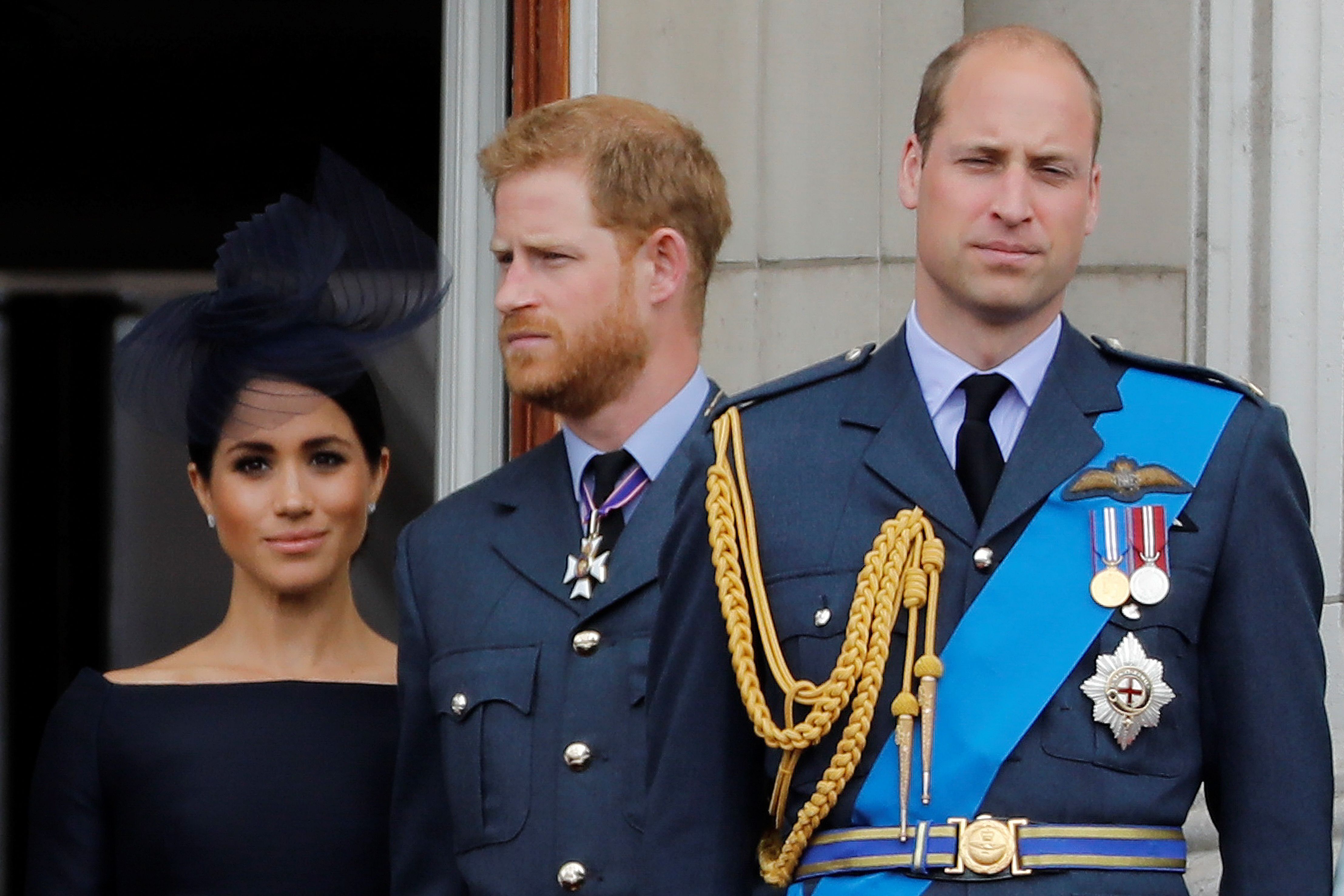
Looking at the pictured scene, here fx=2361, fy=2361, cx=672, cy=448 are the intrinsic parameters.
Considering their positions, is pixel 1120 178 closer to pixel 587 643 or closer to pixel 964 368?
pixel 587 643

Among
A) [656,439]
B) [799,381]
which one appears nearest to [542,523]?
[656,439]

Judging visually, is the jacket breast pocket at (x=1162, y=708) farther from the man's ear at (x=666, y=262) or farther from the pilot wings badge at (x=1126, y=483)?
the man's ear at (x=666, y=262)

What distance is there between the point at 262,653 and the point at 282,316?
0.59m

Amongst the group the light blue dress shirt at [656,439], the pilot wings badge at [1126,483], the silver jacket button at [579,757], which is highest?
the light blue dress shirt at [656,439]

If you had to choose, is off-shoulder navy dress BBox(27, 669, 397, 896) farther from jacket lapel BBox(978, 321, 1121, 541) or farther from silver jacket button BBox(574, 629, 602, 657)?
jacket lapel BBox(978, 321, 1121, 541)

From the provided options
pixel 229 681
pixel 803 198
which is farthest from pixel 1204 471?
pixel 803 198

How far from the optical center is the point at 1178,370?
2916 mm

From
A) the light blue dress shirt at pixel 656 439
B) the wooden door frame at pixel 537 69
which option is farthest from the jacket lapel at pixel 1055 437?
the wooden door frame at pixel 537 69

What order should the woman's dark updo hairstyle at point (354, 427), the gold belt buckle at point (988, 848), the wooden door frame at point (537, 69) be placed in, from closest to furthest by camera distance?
the gold belt buckle at point (988, 848) → the woman's dark updo hairstyle at point (354, 427) → the wooden door frame at point (537, 69)

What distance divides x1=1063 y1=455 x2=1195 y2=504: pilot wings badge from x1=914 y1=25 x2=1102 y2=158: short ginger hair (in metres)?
0.39

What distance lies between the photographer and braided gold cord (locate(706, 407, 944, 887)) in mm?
2748

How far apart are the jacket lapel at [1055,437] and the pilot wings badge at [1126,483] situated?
2cm

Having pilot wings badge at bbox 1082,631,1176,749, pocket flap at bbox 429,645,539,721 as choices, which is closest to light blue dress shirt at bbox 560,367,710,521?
pocket flap at bbox 429,645,539,721

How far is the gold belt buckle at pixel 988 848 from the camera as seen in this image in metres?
2.65
